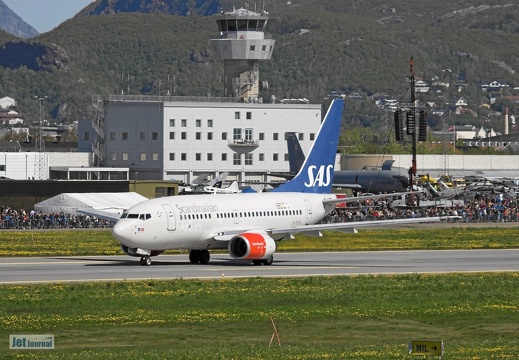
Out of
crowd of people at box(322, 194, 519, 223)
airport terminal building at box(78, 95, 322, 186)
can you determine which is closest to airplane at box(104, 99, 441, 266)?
crowd of people at box(322, 194, 519, 223)

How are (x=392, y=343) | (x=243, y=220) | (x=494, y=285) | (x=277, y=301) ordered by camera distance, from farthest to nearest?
(x=243, y=220) < (x=494, y=285) < (x=277, y=301) < (x=392, y=343)

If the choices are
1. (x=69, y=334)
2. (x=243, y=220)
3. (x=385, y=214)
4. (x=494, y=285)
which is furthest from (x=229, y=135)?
(x=69, y=334)

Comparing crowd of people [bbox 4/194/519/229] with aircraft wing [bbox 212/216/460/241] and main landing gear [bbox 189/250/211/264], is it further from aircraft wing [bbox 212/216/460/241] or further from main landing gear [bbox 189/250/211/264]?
main landing gear [bbox 189/250/211/264]

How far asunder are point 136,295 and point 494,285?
15649mm

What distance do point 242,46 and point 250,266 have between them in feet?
329

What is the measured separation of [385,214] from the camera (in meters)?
114

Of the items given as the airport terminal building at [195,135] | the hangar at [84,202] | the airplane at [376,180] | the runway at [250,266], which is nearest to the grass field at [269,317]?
the runway at [250,266]

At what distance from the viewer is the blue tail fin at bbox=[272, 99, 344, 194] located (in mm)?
72438

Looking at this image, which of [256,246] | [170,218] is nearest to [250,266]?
[256,246]

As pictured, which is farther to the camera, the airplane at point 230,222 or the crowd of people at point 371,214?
the crowd of people at point 371,214

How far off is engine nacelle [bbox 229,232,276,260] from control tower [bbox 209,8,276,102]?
321 ft

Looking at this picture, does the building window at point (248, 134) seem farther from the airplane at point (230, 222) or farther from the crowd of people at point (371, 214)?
the airplane at point (230, 222)

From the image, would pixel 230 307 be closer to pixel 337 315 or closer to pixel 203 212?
pixel 337 315

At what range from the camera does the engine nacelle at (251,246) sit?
62188mm
